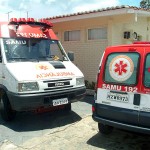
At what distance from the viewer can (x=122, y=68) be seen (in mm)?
5355

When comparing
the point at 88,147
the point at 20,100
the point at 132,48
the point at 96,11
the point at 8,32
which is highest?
the point at 96,11

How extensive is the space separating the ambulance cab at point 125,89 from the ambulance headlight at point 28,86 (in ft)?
5.47

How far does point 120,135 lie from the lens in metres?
6.36

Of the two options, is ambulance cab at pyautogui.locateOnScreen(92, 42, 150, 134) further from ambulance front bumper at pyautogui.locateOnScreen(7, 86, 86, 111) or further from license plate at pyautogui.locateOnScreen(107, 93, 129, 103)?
ambulance front bumper at pyautogui.locateOnScreen(7, 86, 86, 111)

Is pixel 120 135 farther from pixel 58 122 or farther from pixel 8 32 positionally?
pixel 8 32

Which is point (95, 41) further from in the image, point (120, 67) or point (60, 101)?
point (120, 67)

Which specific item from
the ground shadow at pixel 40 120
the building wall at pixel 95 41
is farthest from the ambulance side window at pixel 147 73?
the building wall at pixel 95 41

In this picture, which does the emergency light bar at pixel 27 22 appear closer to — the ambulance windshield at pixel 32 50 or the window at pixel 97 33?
the ambulance windshield at pixel 32 50

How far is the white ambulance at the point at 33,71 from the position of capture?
22.0 feet

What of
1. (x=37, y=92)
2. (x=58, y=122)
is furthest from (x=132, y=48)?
(x=58, y=122)

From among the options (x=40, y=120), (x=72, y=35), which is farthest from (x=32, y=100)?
(x=72, y=35)

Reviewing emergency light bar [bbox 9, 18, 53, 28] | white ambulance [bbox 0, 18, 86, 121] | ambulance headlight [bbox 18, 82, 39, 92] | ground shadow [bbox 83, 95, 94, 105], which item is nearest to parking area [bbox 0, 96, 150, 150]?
white ambulance [bbox 0, 18, 86, 121]

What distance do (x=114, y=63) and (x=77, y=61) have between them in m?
6.80

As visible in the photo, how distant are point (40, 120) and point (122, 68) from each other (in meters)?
3.17
